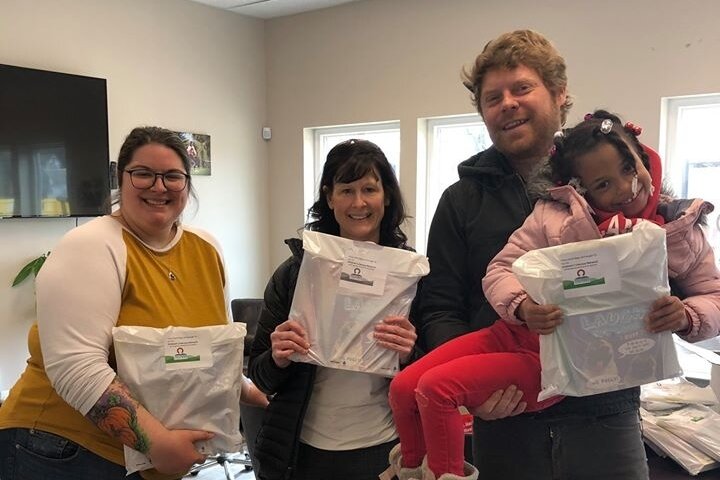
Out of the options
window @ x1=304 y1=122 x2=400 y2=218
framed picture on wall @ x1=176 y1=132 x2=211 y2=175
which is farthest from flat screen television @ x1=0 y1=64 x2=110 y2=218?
window @ x1=304 y1=122 x2=400 y2=218

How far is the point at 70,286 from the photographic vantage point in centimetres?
128

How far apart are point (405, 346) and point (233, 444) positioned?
0.45 m

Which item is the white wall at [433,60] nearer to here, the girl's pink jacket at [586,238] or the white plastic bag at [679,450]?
the white plastic bag at [679,450]

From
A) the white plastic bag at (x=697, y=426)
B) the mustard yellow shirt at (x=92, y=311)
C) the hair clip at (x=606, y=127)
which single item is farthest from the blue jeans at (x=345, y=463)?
the white plastic bag at (x=697, y=426)

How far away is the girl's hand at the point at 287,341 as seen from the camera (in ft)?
4.55

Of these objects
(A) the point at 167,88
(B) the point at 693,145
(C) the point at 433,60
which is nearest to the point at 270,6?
(A) the point at 167,88

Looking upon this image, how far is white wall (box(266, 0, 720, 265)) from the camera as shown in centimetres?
341

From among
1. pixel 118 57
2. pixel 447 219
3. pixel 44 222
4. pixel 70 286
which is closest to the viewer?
pixel 70 286

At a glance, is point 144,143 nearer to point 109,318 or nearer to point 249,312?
point 109,318

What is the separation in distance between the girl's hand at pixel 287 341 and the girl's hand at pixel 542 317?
50 cm

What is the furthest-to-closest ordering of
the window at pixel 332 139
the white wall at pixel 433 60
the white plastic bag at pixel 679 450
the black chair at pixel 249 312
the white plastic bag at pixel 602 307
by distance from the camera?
the window at pixel 332 139 → the black chair at pixel 249 312 → the white wall at pixel 433 60 → the white plastic bag at pixel 679 450 → the white plastic bag at pixel 602 307

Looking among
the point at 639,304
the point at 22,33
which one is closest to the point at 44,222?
the point at 22,33

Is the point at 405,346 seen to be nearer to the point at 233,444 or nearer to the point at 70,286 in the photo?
Result: the point at 233,444

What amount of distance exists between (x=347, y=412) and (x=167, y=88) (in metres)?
3.58
